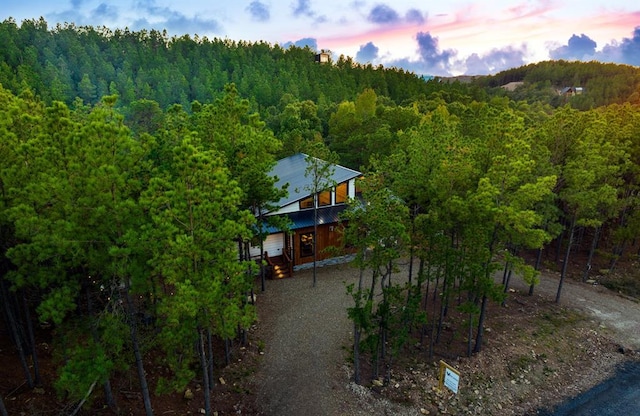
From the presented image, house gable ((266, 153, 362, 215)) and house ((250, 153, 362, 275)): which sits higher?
house gable ((266, 153, 362, 215))

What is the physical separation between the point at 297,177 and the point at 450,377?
17004 mm

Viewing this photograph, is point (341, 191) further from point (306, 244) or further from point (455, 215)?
point (455, 215)

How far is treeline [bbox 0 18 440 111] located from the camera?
2512 inches

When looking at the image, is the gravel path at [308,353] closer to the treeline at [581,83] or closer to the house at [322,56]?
the treeline at [581,83]

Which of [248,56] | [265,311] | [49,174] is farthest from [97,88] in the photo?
[49,174]

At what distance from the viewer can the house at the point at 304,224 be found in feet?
81.3

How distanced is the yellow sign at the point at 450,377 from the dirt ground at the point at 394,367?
0.94m

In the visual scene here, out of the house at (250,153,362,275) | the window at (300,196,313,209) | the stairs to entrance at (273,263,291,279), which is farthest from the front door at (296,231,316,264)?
the window at (300,196,313,209)

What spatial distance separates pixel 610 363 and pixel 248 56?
118 m

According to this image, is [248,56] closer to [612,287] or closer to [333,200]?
[333,200]

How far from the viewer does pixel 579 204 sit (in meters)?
19.4

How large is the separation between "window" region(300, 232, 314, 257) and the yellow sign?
510 inches

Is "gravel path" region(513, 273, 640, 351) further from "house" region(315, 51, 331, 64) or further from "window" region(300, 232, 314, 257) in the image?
"house" region(315, 51, 331, 64)

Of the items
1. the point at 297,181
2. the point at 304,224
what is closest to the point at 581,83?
the point at 297,181
